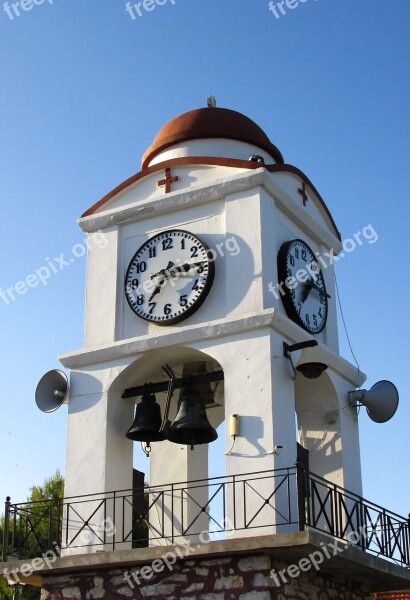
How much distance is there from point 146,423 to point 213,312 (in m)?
1.72

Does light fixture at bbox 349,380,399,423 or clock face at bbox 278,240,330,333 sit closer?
clock face at bbox 278,240,330,333

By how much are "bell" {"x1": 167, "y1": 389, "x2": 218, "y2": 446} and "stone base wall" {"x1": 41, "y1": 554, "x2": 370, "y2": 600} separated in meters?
1.75

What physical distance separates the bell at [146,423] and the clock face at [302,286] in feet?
7.38

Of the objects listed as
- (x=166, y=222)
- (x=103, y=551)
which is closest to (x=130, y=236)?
(x=166, y=222)

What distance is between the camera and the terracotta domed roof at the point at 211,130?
1495 centimetres

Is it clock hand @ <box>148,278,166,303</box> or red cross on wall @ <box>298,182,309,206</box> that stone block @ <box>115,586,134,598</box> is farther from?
red cross on wall @ <box>298,182,309,206</box>

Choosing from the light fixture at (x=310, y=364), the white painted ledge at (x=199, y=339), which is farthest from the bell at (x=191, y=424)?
the light fixture at (x=310, y=364)

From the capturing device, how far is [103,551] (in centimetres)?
1217

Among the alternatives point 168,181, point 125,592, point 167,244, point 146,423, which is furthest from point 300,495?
point 168,181

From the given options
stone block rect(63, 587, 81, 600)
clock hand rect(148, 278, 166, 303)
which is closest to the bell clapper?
clock hand rect(148, 278, 166, 303)

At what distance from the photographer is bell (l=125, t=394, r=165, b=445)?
42.9ft

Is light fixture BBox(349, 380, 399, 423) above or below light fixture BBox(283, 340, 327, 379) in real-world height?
below

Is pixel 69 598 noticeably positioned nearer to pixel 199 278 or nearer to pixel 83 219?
pixel 199 278

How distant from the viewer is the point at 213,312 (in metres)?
13.2
